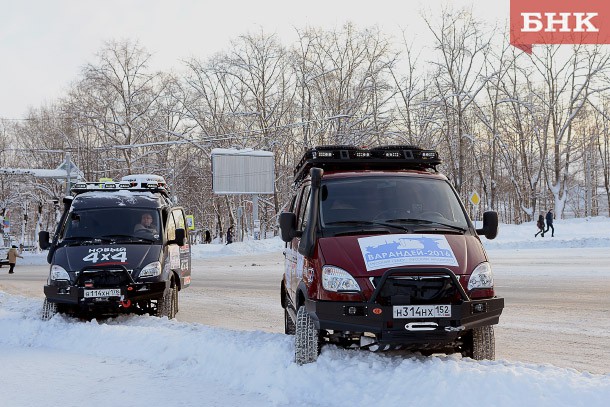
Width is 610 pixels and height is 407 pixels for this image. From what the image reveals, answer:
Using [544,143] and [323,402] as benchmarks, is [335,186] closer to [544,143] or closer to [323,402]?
[323,402]

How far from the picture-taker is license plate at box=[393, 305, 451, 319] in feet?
18.4

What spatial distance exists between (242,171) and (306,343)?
4176cm

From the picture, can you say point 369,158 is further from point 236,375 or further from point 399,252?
point 236,375

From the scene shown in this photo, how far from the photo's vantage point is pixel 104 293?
966 centimetres

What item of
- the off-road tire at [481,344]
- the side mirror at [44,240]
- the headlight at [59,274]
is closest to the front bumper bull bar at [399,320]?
the off-road tire at [481,344]

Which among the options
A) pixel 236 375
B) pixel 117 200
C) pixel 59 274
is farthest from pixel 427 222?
pixel 117 200

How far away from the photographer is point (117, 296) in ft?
31.8

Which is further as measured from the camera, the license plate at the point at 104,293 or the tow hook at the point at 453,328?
the license plate at the point at 104,293

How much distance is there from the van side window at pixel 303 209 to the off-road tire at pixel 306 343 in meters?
1.37

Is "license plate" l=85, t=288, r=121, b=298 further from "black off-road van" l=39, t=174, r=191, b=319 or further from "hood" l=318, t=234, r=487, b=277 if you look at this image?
"hood" l=318, t=234, r=487, b=277

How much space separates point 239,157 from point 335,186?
41.0 m

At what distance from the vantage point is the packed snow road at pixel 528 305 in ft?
27.0

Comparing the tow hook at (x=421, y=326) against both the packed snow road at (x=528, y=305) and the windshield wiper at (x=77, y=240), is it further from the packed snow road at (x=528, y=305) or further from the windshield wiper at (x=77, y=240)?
the windshield wiper at (x=77, y=240)

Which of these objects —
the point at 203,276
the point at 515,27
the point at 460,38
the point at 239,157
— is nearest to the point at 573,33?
the point at 515,27
